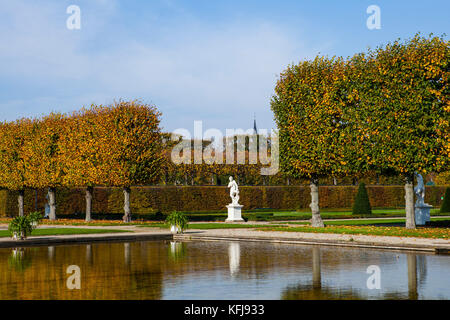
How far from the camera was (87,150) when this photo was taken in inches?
1668

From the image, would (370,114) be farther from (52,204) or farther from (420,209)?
(52,204)

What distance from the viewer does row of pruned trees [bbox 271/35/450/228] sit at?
28156 millimetres

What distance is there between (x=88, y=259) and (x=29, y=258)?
84.5 inches

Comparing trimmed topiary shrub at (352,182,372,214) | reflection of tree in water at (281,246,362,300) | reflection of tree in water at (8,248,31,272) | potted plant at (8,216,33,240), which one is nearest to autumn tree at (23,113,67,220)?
potted plant at (8,216,33,240)

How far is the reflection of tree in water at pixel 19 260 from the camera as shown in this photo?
17.2 m

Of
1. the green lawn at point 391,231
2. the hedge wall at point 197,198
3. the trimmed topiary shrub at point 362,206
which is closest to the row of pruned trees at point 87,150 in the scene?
the hedge wall at point 197,198

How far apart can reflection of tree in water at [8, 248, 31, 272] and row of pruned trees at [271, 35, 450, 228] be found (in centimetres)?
1577

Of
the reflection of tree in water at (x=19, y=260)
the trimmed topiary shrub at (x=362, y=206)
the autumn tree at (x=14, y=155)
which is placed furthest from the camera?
Answer: the trimmed topiary shrub at (x=362, y=206)

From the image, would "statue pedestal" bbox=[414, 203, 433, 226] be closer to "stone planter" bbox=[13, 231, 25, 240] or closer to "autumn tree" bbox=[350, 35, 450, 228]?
"autumn tree" bbox=[350, 35, 450, 228]

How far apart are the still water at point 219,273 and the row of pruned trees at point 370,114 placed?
8.46 metres

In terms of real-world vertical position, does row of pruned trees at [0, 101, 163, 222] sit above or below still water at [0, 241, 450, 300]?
above

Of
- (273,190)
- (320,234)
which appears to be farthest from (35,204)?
(320,234)

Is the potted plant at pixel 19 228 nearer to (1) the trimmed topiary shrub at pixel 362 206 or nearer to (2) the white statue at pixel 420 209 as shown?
(2) the white statue at pixel 420 209
